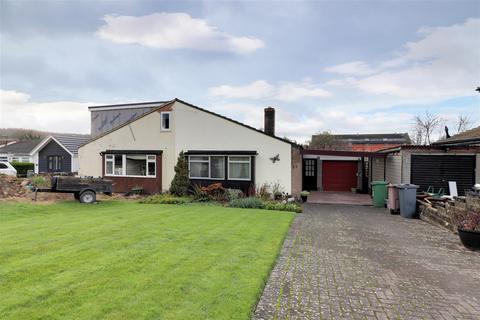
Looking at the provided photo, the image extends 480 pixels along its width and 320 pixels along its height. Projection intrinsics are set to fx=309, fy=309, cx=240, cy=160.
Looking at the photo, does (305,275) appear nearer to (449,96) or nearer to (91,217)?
(91,217)

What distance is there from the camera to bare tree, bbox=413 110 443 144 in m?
37.6

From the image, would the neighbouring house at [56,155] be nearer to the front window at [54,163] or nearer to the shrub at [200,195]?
the front window at [54,163]

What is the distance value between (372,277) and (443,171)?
1296 cm

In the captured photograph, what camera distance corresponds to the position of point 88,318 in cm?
355

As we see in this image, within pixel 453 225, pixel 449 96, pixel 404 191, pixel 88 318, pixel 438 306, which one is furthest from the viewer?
pixel 449 96

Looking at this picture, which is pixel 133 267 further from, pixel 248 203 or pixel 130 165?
pixel 130 165

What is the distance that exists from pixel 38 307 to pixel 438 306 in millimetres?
5334

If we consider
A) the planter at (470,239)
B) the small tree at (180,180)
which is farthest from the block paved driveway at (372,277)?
the small tree at (180,180)

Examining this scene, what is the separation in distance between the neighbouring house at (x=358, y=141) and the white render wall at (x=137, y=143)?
27.5 m

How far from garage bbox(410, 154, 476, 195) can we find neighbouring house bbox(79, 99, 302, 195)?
6043 millimetres

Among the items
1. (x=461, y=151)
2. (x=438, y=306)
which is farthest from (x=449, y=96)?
(x=438, y=306)

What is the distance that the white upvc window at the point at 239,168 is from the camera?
56.6 ft

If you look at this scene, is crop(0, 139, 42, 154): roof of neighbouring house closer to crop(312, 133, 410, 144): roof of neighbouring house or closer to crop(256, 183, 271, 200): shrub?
crop(256, 183, 271, 200): shrub

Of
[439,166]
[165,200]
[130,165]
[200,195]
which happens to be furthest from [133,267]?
[439,166]
